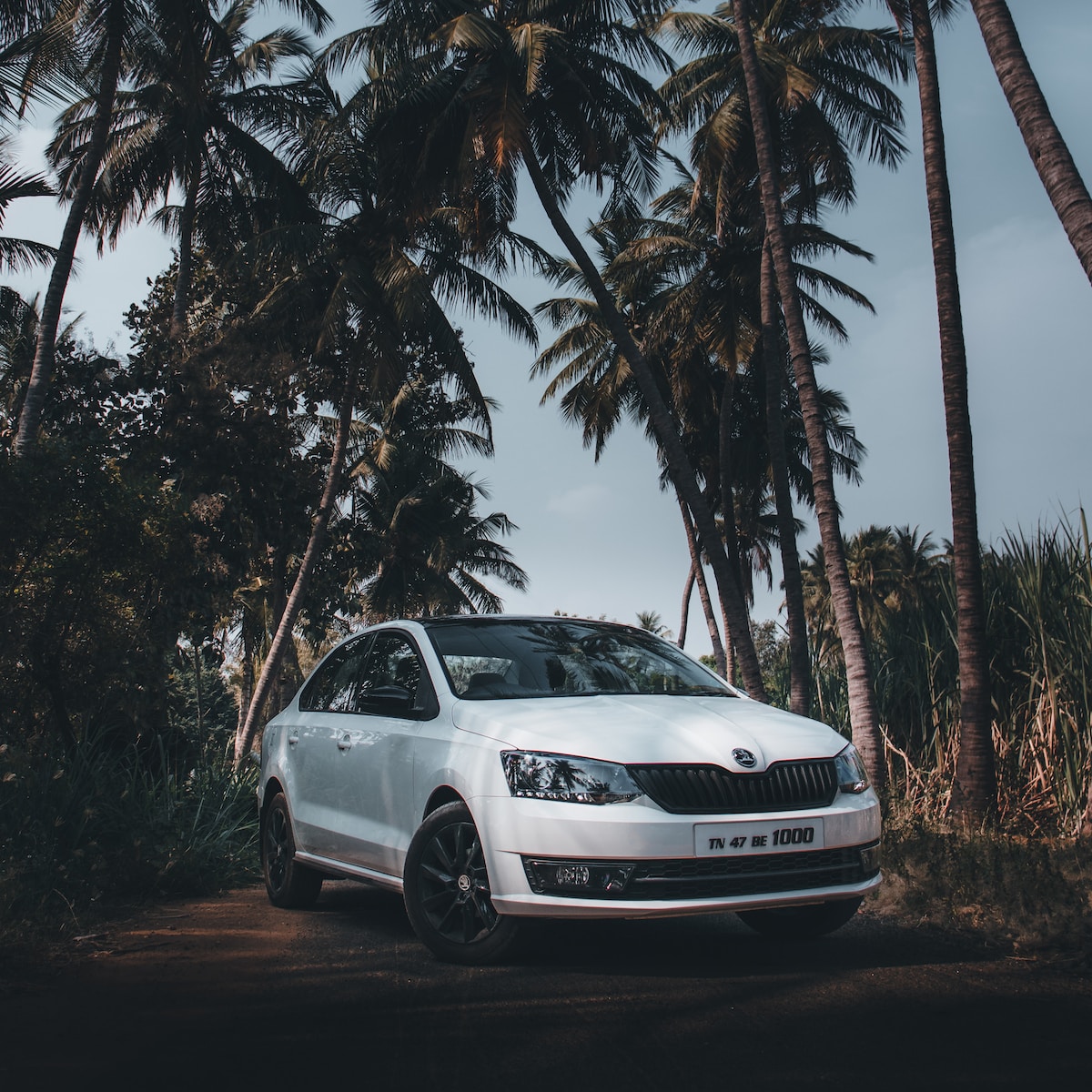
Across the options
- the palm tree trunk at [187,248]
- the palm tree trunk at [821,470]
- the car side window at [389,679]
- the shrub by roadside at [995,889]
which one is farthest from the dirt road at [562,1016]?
the palm tree trunk at [187,248]

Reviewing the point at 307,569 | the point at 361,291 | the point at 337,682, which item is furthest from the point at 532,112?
the point at 337,682

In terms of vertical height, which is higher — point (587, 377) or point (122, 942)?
point (587, 377)

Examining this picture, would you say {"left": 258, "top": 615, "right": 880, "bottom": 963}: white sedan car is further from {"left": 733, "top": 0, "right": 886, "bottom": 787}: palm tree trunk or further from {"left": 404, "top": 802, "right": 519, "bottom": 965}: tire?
{"left": 733, "top": 0, "right": 886, "bottom": 787}: palm tree trunk

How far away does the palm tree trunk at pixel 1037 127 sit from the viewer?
24.6 ft

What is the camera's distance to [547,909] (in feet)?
15.9

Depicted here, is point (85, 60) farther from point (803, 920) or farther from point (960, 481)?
point (803, 920)

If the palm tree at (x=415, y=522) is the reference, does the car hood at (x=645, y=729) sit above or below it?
below

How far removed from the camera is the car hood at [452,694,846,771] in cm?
499

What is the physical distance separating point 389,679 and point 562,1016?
2585 millimetres

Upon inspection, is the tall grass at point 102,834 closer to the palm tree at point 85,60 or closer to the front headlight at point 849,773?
the front headlight at point 849,773

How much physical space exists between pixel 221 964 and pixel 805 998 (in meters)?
2.75

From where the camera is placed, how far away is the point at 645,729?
5.14 meters

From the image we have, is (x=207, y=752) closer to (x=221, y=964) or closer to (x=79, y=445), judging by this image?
(x=79, y=445)

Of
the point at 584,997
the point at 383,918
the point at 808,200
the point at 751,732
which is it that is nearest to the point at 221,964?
the point at 383,918
